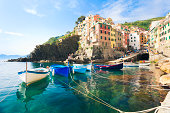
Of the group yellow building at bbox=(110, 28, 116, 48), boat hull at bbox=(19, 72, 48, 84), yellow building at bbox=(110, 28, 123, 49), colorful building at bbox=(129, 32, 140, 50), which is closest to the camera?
boat hull at bbox=(19, 72, 48, 84)

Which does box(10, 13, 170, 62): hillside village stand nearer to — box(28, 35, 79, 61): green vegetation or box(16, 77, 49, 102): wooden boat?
box(28, 35, 79, 61): green vegetation

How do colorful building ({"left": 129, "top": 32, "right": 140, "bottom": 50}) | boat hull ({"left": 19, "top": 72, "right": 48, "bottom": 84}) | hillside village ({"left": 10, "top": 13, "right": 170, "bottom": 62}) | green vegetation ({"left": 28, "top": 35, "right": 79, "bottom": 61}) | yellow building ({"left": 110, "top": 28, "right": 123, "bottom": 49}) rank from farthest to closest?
green vegetation ({"left": 28, "top": 35, "right": 79, "bottom": 61})
colorful building ({"left": 129, "top": 32, "right": 140, "bottom": 50})
yellow building ({"left": 110, "top": 28, "right": 123, "bottom": 49})
hillside village ({"left": 10, "top": 13, "right": 170, "bottom": 62})
boat hull ({"left": 19, "top": 72, "right": 48, "bottom": 84})

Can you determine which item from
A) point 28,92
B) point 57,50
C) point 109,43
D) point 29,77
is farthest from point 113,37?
point 28,92

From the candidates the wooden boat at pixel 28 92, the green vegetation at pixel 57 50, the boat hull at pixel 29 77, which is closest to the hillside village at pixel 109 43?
the green vegetation at pixel 57 50

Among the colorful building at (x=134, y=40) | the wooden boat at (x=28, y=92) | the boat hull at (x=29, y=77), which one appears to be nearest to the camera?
the wooden boat at (x=28, y=92)

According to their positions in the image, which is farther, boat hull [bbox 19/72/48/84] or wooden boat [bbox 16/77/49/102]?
boat hull [bbox 19/72/48/84]

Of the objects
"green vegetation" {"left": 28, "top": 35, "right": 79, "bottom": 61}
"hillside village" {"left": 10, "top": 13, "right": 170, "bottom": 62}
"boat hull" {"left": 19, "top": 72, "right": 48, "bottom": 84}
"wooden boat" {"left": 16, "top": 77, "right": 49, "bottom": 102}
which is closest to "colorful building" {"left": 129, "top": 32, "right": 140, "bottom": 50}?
"hillside village" {"left": 10, "top": 13, "right": 170, "bottom": 62}

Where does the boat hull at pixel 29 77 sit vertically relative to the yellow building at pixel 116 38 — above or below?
below

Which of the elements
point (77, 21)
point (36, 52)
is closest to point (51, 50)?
point (36, 52)

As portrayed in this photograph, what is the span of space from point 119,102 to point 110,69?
17.2m

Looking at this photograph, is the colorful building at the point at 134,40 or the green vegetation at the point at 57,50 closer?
the colorful building at the point at 134,40

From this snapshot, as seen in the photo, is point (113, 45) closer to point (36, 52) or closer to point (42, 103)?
point (42, 103)

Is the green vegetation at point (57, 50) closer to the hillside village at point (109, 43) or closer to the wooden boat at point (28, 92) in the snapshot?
the hillside village at point (109, 43)

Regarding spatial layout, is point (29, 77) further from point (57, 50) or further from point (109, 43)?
point (57, 50)
